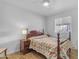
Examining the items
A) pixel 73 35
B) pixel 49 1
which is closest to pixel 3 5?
pixel 49 1

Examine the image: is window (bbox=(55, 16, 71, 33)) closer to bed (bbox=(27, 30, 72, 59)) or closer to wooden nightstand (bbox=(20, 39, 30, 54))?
bed (bbox=(27, 30, 72, 59))

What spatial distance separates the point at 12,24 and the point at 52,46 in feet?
5.51

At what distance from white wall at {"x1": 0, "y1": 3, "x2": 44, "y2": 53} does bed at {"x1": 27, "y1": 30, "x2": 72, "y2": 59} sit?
48cm

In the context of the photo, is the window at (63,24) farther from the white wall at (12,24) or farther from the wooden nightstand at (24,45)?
the wooden nightstand at (24,45)

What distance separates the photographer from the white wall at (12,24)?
115 inches

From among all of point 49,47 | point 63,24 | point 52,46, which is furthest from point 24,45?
point 63,24

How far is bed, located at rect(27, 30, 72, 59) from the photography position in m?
2.04

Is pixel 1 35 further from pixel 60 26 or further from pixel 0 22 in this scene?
pixel 60 26

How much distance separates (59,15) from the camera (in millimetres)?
3537

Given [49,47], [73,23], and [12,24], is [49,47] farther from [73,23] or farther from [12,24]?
[12,24]

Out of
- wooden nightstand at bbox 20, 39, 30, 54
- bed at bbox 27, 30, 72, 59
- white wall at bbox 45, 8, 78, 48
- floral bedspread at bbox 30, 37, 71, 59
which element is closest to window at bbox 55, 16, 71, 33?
white wall at bbox 45, 8, 78, 48

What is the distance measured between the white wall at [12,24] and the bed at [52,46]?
18.9 inches

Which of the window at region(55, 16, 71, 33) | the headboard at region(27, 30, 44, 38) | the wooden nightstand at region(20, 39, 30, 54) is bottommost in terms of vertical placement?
the wooden nightstand at region(20, 39, 30, 54)

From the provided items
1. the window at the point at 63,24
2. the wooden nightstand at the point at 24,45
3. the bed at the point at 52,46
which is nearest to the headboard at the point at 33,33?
the bed at the point at 52,46
